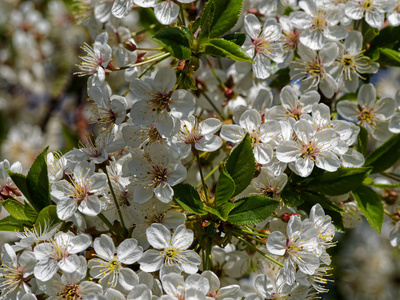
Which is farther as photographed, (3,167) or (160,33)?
(3,167)

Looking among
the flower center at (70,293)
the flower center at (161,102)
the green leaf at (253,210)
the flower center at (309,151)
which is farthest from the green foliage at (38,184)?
the flower center at (309,151)

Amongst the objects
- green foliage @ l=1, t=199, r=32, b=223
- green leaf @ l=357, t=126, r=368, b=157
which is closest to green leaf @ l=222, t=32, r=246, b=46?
green leaf @ l=357, t=126, r=368, b=157

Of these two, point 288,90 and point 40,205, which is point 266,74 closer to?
point 288,90

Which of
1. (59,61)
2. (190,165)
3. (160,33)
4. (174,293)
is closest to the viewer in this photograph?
(174,293)

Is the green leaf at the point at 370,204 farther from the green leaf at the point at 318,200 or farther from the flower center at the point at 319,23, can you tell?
the flower center at the point at 319,23

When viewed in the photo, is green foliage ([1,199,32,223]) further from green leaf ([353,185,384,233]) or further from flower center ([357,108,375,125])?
flower center ([357,108,375,125])

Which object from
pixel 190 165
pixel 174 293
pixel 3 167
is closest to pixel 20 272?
pixel 3 167

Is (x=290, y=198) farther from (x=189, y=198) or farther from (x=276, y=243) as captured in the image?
(x=189, y=198)
